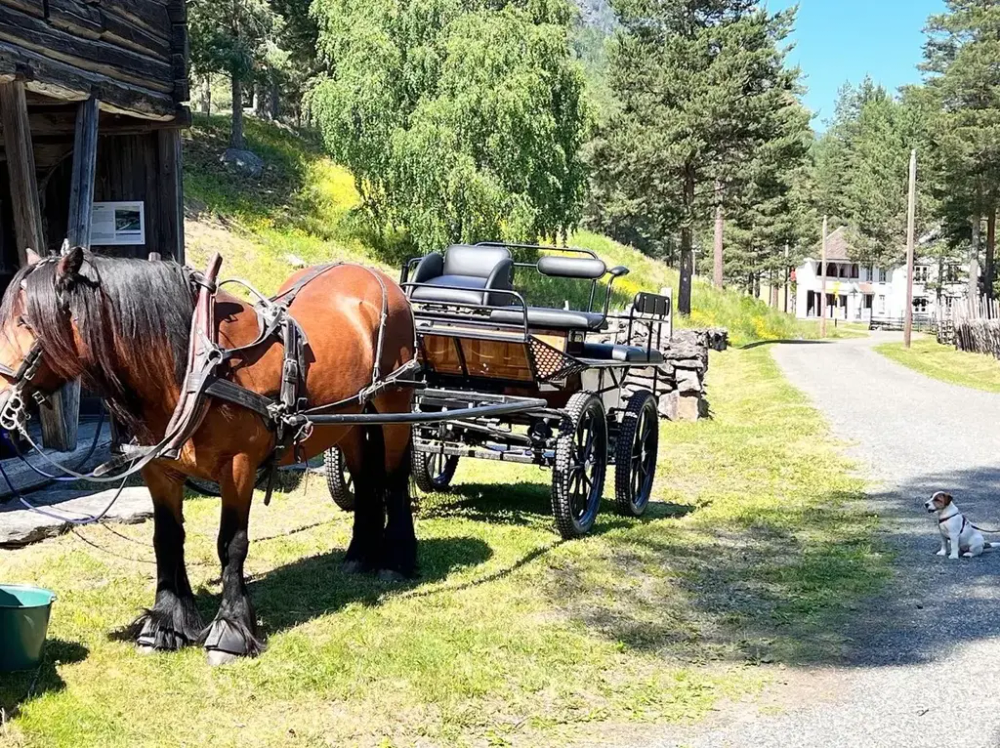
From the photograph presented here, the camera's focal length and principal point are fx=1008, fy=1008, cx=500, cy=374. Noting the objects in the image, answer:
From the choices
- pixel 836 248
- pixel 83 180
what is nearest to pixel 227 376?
pixel 83 180

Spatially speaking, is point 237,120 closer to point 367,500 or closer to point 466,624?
point 367,500

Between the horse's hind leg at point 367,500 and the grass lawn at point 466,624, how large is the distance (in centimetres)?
22

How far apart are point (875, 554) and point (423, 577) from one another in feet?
11.2

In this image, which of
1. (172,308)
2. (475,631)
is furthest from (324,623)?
(172,308)

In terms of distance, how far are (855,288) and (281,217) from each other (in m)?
63.1

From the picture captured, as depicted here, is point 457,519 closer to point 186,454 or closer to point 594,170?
point 186,454

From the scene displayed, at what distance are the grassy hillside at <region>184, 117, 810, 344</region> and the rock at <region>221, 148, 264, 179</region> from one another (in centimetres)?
32

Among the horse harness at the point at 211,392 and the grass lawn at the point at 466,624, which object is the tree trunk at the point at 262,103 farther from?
the horse harness at the point at 211,392

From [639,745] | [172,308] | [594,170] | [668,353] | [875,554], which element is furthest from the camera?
[594,170]

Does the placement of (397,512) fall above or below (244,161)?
below

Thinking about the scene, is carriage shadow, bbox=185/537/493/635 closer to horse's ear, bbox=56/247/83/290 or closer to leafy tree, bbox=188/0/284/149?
horse's ear, bbox=56/247/83/290

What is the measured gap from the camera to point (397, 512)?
6414 mm

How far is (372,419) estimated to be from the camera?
5.52m

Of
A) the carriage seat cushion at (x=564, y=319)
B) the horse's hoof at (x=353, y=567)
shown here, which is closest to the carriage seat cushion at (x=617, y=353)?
the carriage seat cushion at (x=564, y=319)
